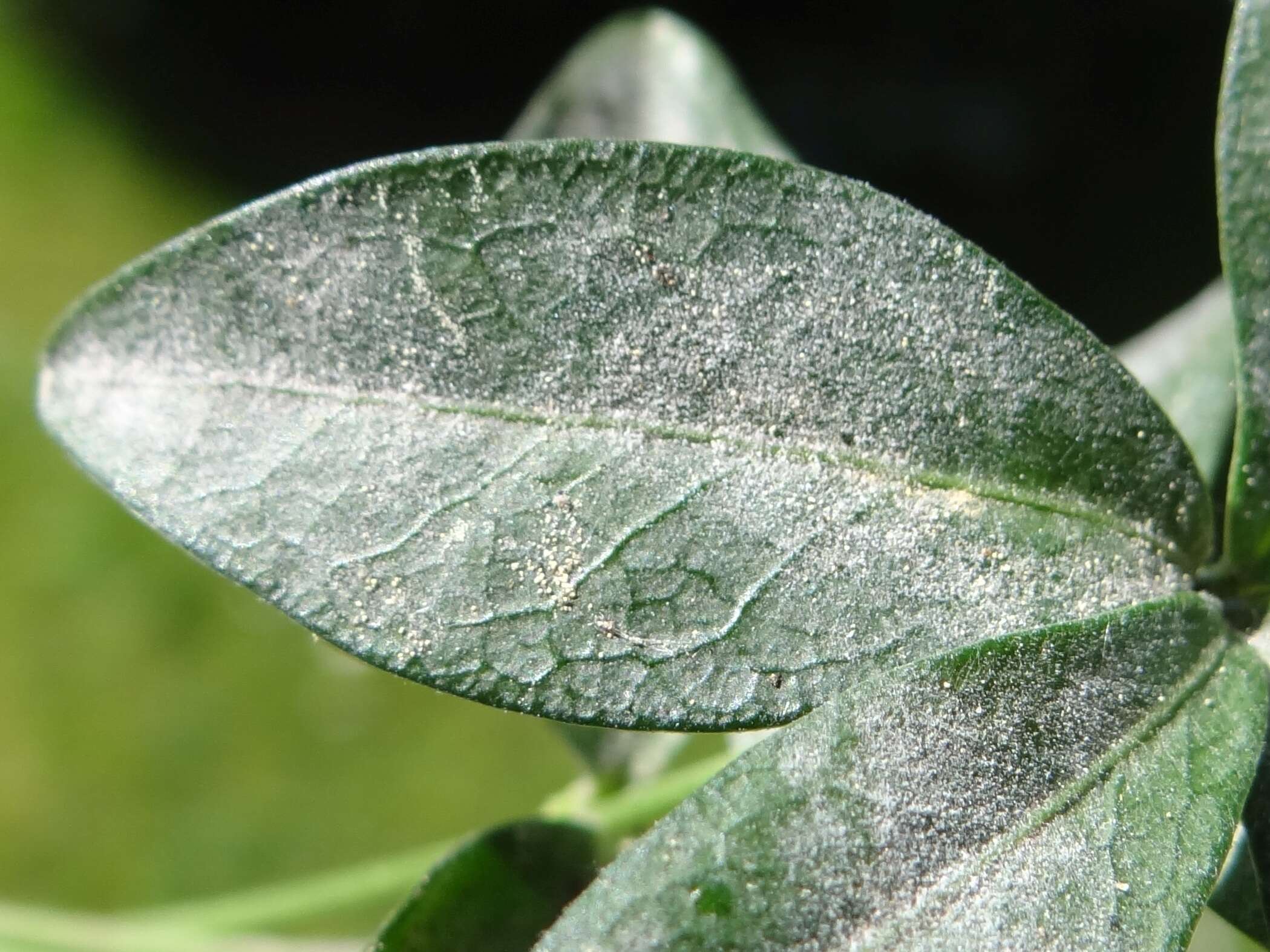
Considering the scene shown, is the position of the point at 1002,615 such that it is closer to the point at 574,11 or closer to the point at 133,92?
the point at 574,11

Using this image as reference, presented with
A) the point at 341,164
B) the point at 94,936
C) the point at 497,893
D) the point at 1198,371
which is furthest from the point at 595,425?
the point at 341,164

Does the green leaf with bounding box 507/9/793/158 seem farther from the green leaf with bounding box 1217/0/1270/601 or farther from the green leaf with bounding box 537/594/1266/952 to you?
the green leaf with bounding box 537/594/1266/952

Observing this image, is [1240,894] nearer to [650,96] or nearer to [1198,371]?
[1198,371]

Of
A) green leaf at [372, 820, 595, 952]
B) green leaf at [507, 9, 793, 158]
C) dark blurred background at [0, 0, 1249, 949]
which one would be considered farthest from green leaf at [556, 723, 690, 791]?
dark blurred background at [0, 0, 1249, 949]

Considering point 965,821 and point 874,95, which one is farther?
point 874,95

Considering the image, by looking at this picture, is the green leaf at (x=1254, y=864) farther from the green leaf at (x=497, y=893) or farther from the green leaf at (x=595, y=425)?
the green leaf at (x=497, y=893)

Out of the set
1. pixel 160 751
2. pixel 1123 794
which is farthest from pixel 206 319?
pixel 160 751
